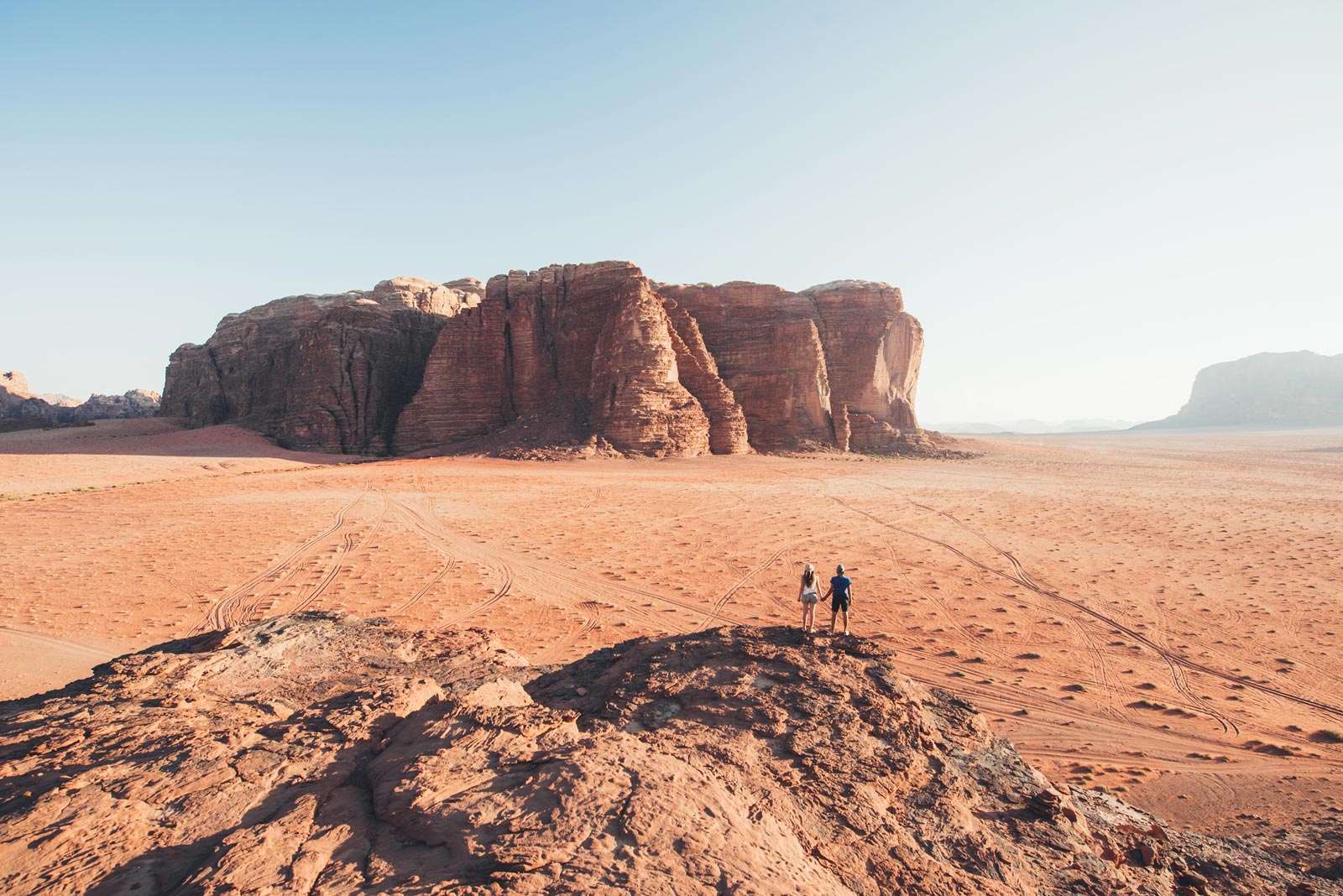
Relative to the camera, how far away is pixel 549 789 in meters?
2.90

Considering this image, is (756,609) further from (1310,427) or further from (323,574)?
(1310,427)

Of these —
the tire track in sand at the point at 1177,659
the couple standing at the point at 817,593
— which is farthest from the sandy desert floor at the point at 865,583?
the couple standing at the point at 817,593

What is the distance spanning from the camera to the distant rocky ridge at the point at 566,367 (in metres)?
32.6

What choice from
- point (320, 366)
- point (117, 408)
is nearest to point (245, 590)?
point (320, 366)

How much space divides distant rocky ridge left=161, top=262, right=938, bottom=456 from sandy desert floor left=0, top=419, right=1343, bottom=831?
11413 mm

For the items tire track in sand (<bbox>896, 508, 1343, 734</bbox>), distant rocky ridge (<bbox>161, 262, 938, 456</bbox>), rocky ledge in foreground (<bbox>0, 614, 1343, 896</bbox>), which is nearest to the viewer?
rocky ledge in foreground (<bbox>0, 614, 1343, 896</bbox>)

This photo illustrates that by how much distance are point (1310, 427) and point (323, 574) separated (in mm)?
160216

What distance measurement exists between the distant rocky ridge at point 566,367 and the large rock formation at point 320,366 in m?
0.11

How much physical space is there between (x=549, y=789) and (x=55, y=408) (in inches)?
2933

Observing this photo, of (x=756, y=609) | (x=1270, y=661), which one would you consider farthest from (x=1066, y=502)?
(x=756, y=609)

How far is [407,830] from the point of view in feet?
9.07

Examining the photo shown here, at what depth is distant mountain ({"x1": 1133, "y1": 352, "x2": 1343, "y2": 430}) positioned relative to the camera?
4754 inches

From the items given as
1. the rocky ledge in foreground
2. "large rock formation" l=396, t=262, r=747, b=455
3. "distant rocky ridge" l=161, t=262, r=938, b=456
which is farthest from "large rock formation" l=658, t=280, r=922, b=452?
the rocky ledge in foreground

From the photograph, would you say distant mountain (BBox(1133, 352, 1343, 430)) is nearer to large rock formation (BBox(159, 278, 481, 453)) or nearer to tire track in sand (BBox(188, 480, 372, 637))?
large rock formation (BBox(159, 278, 481, 453))
